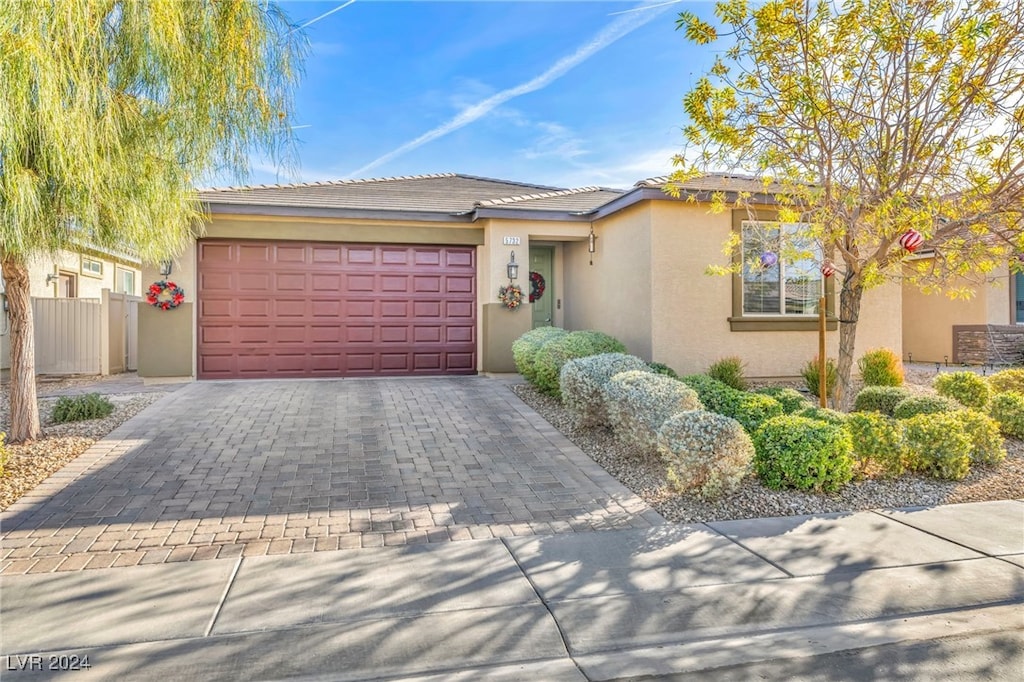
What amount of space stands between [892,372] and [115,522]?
34.0 ft

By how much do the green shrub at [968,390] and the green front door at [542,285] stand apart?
7316 millimetres

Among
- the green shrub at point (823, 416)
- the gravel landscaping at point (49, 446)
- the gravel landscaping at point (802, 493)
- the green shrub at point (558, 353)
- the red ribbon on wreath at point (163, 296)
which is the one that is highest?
the red ribbon on wreath at point (163, 296)

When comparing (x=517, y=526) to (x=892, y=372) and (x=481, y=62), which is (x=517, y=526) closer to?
(x=892, y=372)

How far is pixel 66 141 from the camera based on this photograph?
4.83m

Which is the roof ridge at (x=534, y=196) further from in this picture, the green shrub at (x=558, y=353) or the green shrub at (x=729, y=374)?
the green shrub at (x=729, y=374)

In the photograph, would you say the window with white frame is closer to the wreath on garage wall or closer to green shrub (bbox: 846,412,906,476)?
the wreath on garage wall

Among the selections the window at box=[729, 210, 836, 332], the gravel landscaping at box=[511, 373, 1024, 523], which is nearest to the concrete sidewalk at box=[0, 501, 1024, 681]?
the gravel landscaping at box=[511, 373, 1024, 523]

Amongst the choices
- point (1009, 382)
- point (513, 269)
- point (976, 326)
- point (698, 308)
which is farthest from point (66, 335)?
point (976, 326)

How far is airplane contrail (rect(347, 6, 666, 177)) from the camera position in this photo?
8812mm

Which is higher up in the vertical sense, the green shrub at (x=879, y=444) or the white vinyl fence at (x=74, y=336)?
the white vinyl fence at (x=74, y=336)

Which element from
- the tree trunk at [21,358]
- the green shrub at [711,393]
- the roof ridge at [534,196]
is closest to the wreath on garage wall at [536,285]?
the roof ridge at [534,196]

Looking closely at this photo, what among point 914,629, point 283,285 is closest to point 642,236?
point 283,285

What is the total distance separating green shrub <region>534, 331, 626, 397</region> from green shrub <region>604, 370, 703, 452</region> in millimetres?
2319
